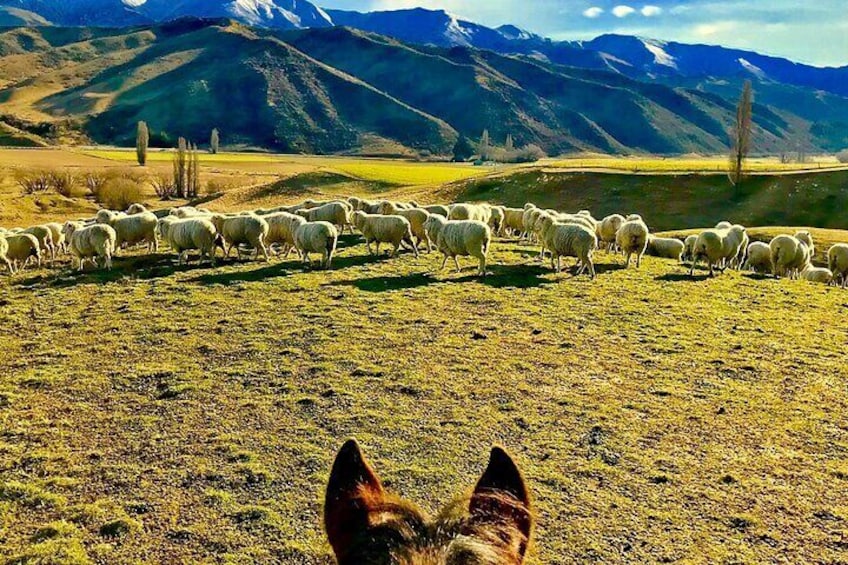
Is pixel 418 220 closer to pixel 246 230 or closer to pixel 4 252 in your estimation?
pixel 246 230

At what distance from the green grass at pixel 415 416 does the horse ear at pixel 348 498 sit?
4.22 meters

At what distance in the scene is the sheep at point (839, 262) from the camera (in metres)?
22.4

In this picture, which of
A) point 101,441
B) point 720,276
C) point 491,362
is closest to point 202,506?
point 101,441

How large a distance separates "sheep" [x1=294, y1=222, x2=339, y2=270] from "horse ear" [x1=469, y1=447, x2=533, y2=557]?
17944 mm

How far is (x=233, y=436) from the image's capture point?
329 inches

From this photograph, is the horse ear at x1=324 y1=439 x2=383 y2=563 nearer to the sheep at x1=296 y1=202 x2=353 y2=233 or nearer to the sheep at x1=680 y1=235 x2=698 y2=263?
the sheep at x1=296 y1=202 x2=353 y2=233

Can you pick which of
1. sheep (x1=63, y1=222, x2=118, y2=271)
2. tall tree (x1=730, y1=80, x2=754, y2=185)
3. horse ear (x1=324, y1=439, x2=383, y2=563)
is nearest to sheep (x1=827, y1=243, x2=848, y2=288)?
horse ear (x1=324, y1=439, x2=383, y2=563)

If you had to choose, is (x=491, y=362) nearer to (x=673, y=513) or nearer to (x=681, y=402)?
(x=681, y=402)

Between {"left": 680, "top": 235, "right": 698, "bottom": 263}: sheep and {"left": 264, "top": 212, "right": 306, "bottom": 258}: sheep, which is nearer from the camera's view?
{"left": 264, "top": 212, "right": 306, "bottom": 258}: sheep

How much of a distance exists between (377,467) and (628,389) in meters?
5.05

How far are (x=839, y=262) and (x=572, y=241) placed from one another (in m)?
11.5

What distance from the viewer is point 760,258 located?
23.7 metres

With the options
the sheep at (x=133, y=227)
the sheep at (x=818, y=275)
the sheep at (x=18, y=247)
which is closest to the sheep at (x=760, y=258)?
the sheep at (x=818, y=275)

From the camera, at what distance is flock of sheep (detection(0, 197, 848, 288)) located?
64.3 feet
